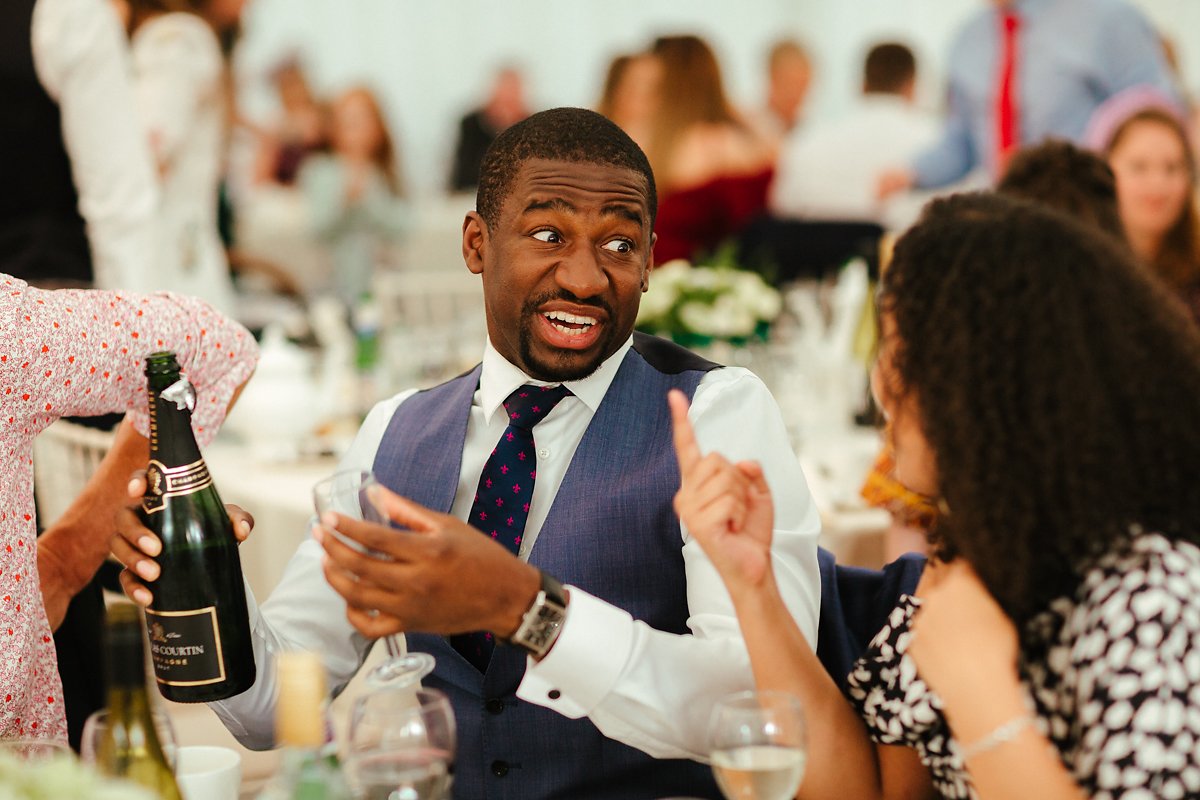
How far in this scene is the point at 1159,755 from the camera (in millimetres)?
1017

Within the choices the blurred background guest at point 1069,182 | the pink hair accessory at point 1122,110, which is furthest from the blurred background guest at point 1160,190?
the blurred background guest at point 1069,182

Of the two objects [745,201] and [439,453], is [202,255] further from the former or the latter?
[439,453]

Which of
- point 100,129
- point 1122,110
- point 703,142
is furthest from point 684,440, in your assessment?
point 703,142

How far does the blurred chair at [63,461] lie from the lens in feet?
7.47

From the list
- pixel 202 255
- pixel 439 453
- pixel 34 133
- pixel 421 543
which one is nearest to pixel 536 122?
pixel 439 453

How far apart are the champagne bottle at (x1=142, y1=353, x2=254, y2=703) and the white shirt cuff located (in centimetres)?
29

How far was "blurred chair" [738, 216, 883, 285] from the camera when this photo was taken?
512cm

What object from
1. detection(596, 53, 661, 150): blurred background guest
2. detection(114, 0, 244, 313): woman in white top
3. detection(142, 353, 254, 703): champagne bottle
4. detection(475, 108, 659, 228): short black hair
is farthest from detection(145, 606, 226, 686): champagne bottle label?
detection(596, 53, 661, 150): blurred background guest

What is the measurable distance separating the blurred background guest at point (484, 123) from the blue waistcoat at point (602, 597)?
7.61 m

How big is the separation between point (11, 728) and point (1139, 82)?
415cm

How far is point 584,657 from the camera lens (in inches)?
48.2

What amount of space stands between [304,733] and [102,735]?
0.74 ft

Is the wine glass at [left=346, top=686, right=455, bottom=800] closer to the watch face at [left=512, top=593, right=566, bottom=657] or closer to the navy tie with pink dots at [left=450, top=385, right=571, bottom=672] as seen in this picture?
the watch face at [left=512, top=593, right=566, bottom=657]

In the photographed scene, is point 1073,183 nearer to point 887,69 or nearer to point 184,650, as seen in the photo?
point 184,650
